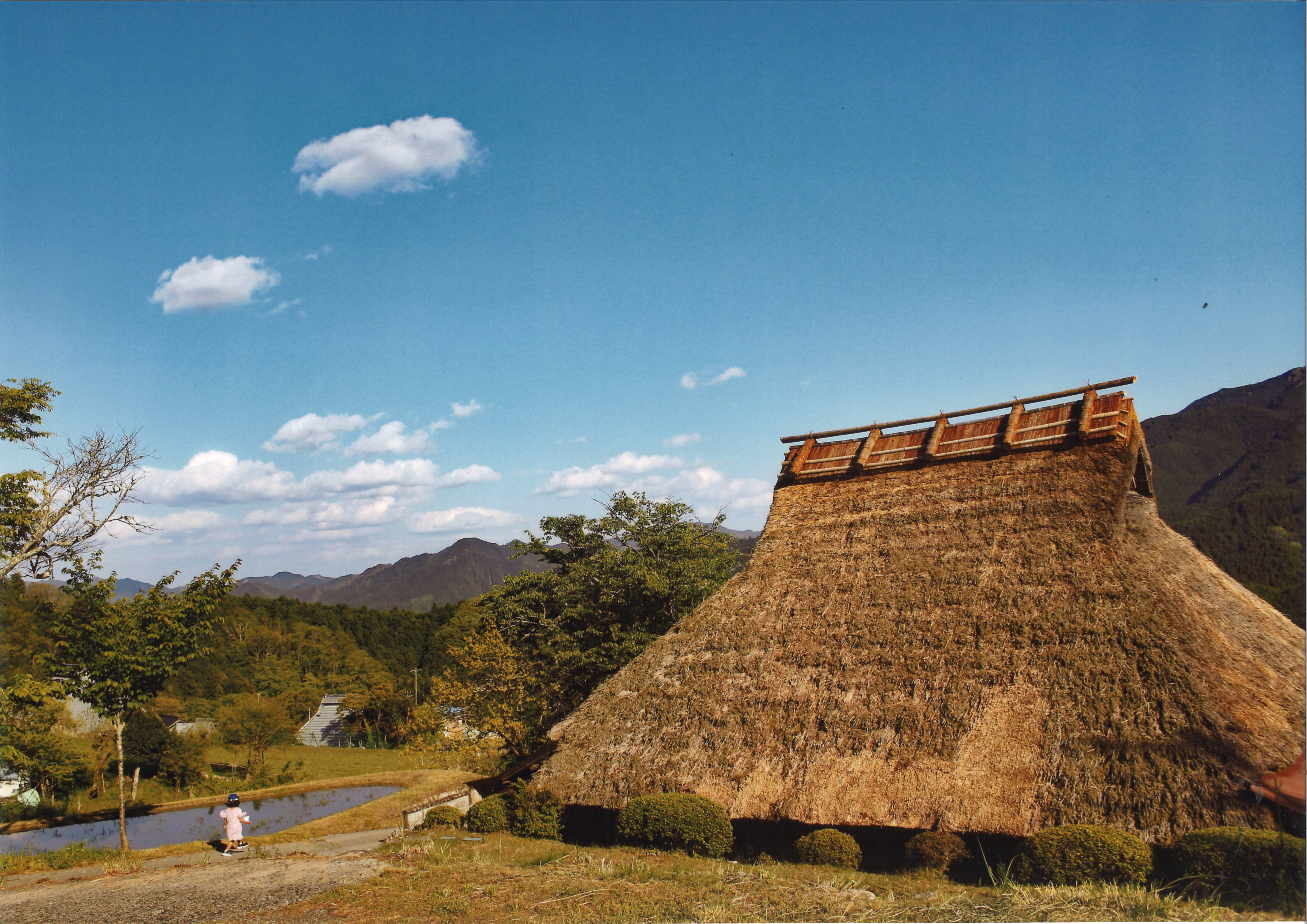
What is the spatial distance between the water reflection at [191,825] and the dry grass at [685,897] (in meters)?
10.8

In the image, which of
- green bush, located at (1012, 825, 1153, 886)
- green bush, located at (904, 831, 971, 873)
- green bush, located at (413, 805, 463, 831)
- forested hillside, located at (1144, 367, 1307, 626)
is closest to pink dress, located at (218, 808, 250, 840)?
green bush, located at (413, 805, 463, 831)

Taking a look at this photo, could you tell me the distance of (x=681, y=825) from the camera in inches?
501

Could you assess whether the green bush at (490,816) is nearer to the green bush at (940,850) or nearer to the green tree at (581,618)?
the green tree at (581,618)

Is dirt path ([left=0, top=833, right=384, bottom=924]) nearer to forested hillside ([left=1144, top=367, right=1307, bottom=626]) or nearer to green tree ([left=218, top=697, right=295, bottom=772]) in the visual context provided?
forested hillside ([left=1144, top=367, right=1307, bottom=626])

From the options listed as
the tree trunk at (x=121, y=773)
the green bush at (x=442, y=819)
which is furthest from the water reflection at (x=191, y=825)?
the green bush at (x=442, y=819)

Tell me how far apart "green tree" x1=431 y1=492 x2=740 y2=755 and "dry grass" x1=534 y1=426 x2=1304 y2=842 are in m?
7.69

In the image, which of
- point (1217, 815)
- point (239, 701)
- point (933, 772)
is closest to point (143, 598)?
point (933, 772)

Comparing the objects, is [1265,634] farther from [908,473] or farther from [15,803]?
[15,803]

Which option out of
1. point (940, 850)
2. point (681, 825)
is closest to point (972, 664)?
point (940, 850)

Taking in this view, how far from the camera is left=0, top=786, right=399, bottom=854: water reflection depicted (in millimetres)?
22344

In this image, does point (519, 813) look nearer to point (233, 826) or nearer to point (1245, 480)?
point (233, 826)

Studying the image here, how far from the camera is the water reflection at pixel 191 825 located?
880 inches

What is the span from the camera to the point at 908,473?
57.8 feet

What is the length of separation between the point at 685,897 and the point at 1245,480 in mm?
19100
